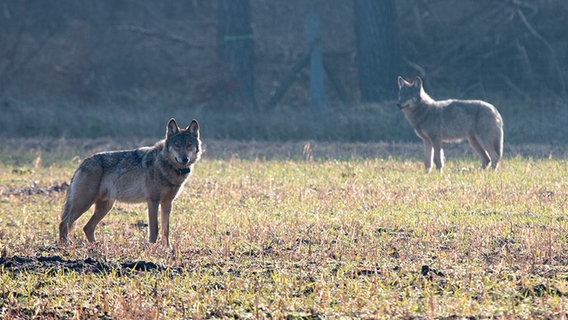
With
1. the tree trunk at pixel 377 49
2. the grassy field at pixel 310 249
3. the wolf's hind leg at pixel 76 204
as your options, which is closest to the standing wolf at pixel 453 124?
the grassy field at pixel 310 249

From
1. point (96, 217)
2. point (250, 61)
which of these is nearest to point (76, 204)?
point (96, 217)

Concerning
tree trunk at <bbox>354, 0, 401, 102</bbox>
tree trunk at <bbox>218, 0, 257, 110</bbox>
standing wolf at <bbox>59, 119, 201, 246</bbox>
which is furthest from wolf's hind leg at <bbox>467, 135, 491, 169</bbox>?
tree trunk at <bbox>218, 0, 257, 110</bbox>

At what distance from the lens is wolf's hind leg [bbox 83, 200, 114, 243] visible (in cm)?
1009

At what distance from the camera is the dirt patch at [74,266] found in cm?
785

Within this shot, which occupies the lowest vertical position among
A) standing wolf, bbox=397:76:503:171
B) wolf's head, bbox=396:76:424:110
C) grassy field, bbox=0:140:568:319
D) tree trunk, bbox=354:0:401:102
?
grassy field, bbox=0:140:568:319

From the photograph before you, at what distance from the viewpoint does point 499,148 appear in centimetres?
1622

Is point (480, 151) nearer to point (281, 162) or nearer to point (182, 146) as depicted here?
point (281, 162)

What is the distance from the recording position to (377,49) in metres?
25.7

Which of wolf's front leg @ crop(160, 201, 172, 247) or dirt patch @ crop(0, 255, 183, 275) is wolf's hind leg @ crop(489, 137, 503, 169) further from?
dirt patch @ crop(0, 255, 183, 275)

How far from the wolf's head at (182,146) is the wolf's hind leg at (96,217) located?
0.98 meters

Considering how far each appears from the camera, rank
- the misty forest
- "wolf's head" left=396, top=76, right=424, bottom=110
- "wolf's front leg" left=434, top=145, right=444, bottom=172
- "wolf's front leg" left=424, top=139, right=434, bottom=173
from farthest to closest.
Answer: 1. "wolf's head" left=396, top=76, right=424, bottom=110
2. "wolf's front leg" left=424, top=139, right=434, bottom=173
3. "wolf's front leg" left=434, top=145, right=444, bottom=172
4. the misty forest

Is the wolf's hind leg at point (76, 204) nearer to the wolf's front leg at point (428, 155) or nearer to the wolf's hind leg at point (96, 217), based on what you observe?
the wolf's hind leg at point (96, 217)

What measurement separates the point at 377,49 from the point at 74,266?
18.7m

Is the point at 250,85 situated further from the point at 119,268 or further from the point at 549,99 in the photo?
the point at 119,268
